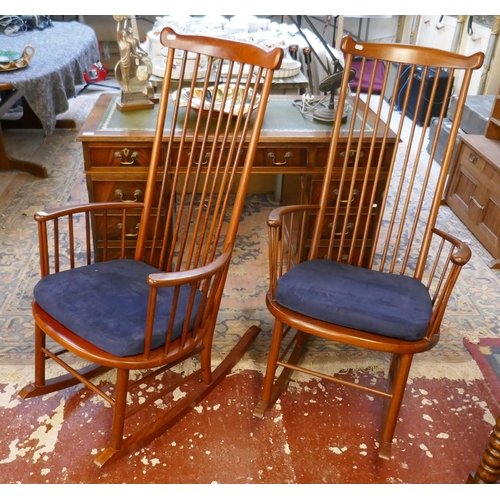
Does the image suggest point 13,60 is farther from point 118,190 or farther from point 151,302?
point 151,302

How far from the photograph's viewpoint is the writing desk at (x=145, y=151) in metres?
1.94

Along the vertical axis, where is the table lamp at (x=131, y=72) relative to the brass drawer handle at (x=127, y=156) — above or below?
above

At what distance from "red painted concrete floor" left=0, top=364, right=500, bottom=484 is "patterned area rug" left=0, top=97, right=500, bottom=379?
0.52 feet

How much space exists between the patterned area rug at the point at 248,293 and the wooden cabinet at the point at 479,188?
8 centimetres

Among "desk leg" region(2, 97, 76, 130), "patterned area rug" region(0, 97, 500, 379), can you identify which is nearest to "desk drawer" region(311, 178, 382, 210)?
"patterned area rug" region(0, 97, 500, 379)

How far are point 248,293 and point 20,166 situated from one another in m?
2.14

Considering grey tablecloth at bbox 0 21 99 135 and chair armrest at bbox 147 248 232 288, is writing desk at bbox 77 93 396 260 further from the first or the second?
grey tablecloth at bbox 0 21 99 135

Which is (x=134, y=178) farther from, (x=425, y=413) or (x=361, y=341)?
(x=425, y=413)

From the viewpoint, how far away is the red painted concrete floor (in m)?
1.48

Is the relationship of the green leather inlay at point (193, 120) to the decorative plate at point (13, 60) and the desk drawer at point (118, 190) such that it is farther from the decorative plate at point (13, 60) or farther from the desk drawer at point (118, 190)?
the decorative plate at point (13, 60)

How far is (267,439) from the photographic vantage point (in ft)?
5.24

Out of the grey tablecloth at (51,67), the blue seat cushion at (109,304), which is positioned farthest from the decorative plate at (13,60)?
the blue seat cushion at (109,304)

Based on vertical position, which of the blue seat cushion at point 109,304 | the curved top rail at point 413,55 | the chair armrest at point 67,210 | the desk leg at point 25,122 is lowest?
the desk leg at point 25,122

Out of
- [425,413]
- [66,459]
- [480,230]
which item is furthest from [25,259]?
[480,230]
